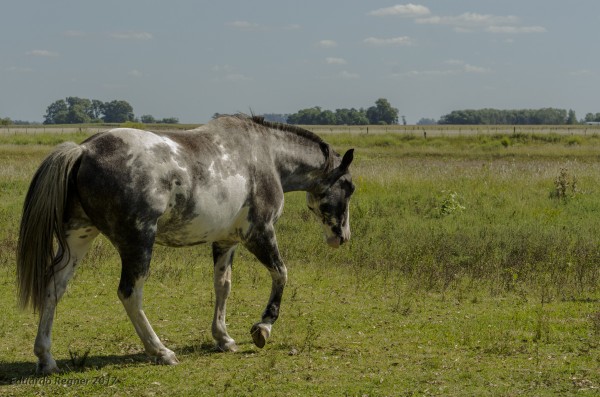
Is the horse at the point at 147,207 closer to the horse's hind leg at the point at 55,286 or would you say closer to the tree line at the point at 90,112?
the horse's hind leg at the point at 55,286

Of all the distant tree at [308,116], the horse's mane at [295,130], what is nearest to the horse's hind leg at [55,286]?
the horse's mane at [295,130]

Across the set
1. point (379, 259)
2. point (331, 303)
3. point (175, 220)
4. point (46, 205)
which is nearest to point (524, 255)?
point (379, 259)

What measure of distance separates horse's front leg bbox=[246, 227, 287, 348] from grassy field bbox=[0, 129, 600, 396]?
25 cm

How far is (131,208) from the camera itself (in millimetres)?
7543

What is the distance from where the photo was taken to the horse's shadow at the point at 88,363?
25.1 ft

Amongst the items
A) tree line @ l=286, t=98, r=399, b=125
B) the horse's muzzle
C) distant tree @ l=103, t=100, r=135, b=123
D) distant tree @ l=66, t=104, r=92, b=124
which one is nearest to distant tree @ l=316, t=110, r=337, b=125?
tree line @ l=286, t=98, r=399, b=125

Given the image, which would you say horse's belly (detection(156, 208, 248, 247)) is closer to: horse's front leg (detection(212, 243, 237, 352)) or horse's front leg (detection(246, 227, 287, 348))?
horse's front leg (detection(246, 227, 287, 348))

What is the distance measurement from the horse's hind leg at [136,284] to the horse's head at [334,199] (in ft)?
9.35

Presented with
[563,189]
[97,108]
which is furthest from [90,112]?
[563,189]

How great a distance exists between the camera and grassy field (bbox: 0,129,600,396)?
302 inches

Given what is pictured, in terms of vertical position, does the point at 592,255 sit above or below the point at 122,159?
below

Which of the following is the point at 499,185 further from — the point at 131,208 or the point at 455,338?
the point at 131,208

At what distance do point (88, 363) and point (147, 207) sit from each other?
1.87m

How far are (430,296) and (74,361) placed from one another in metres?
5.85
